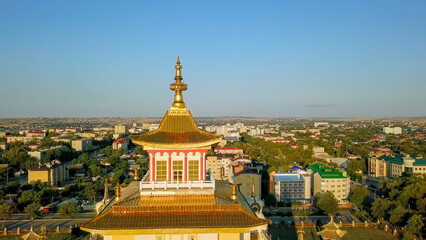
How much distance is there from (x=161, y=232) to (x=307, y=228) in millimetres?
25727

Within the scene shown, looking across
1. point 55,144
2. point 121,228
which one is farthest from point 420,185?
point 55,144

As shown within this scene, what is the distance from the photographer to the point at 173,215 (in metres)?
9.55

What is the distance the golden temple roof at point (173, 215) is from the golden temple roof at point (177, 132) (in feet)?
5.35

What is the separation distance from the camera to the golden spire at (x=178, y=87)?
11.5m

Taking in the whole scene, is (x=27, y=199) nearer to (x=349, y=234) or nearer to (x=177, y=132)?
(x=349, y=234)

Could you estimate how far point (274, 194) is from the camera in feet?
137

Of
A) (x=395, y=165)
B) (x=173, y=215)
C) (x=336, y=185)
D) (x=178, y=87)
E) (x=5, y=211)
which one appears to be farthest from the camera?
(x=395, y=165)

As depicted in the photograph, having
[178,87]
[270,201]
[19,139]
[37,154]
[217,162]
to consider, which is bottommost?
[270,201]

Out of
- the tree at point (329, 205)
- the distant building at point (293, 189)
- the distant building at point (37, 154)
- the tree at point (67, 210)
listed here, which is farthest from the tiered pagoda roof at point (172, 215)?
the distant building at point (37, 154)

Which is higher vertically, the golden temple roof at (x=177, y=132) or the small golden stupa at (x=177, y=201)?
the golden temple roof at (x=177, y=132)

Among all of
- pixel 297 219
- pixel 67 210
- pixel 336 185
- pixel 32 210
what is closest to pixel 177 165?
pixel 297 219

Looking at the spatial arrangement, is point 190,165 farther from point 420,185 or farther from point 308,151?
point 308,151

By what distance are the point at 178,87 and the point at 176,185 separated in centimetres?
317

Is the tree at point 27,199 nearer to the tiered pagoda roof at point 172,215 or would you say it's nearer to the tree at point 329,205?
the tree at point 329,205
